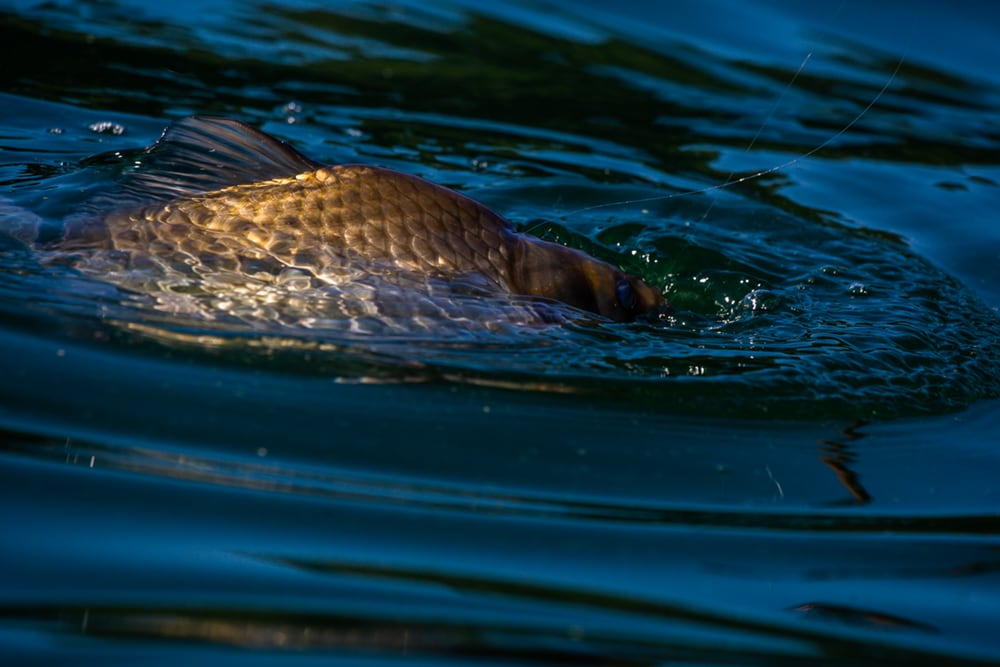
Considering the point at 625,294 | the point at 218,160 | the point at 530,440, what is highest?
the point at 218,160

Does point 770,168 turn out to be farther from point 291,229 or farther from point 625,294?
point 291,229

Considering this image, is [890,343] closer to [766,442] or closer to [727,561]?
[766,442]

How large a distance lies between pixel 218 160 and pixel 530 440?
163 centimetres

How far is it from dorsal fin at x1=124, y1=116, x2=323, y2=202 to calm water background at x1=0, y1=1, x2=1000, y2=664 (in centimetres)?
41

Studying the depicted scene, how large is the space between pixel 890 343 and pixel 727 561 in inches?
72.3

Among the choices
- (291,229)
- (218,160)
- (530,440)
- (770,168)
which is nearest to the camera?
(530,440)

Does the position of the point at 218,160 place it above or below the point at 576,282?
above

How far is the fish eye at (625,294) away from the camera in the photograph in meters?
4.56

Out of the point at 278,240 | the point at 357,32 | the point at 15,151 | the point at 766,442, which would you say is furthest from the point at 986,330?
the point at 357,32

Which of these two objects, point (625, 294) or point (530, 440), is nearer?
point (530, 440)

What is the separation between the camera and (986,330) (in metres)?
4.88

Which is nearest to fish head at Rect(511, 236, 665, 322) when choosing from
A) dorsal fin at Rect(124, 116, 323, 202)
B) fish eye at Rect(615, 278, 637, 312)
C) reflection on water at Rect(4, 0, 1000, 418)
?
fish eye at Rect(615, 278, 637, 312)

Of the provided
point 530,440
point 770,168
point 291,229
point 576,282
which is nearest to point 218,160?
point 291,229

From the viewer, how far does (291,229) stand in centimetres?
411
